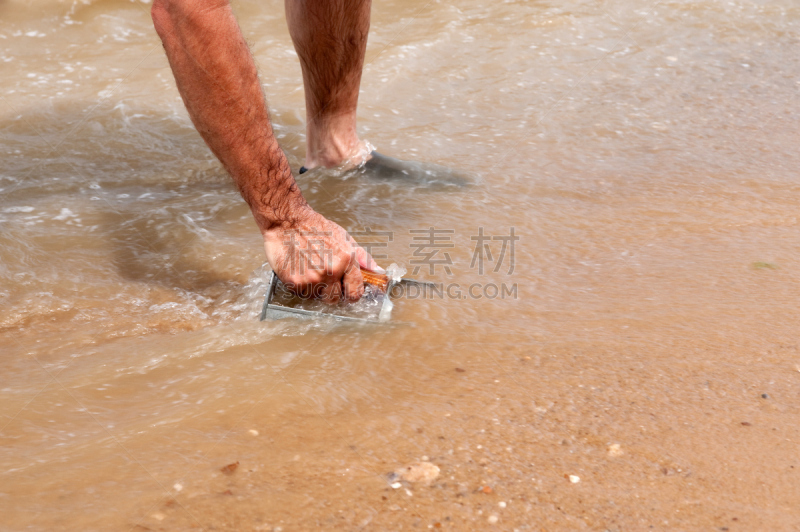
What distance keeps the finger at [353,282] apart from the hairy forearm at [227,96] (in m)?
0.19

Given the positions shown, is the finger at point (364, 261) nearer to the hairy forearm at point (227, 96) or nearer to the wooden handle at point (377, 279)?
the wooden handle at point (377, 279)

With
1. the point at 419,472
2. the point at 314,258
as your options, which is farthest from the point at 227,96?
the point at 419,472

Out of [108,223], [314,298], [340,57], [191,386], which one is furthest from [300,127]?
[191,386]

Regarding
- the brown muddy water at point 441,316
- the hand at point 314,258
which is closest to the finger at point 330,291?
the hand at point 314,258

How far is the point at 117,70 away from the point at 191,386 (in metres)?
2.51

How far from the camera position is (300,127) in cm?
313

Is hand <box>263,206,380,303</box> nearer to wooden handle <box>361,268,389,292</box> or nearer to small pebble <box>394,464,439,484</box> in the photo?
wooden handle <box>361,268,389,292</box>

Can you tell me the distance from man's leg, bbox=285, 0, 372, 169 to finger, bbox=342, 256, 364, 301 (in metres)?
0.90

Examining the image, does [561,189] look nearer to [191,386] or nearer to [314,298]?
[314,298]

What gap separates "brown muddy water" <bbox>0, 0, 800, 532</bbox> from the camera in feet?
4.08

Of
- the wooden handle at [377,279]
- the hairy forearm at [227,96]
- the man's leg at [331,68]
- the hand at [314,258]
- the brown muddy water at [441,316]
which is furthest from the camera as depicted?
the man's leg at [331,68]

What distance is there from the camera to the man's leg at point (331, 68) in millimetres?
2592

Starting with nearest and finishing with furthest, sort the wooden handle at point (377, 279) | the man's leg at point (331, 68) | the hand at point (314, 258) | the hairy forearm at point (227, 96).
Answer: the hairy forearm at point (227, 96) → the hand at point (314, 258) → the wooden handle at point (377, 279) → the man's leg at point (331, 68)

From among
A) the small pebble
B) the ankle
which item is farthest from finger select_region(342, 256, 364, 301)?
the ankle
